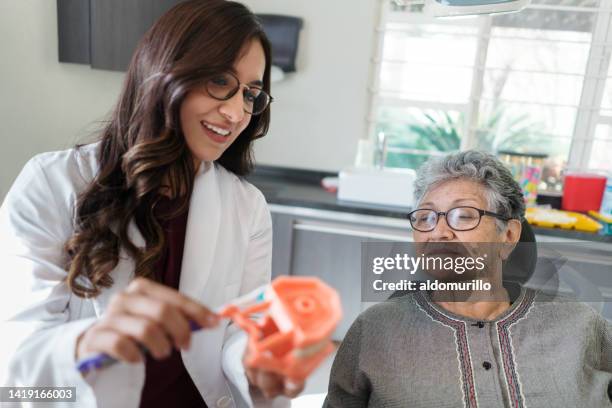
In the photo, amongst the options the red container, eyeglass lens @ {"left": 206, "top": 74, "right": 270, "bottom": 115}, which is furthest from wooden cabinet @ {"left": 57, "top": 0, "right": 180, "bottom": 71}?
the red container

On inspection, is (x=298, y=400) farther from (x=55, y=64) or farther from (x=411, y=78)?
(x=411, y=78)

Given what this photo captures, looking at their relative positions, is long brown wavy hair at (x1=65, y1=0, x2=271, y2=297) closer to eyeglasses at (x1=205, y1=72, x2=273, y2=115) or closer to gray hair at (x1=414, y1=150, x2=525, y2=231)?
eyeglasses at (x1=205, y1=72, x2=273, y2=115)

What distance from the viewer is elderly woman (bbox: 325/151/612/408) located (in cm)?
113

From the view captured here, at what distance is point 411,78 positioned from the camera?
3.00 meters

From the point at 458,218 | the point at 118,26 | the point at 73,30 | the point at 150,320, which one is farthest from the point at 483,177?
the point at 73,30

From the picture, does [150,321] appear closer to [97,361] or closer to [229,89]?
[97,361]

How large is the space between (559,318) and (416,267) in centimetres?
36

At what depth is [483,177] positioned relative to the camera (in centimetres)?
127

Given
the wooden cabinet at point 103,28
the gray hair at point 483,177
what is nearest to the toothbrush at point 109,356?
the gray hair at point 483,177

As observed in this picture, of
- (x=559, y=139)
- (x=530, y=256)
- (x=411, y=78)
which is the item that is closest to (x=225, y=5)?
(x=530, y=256)

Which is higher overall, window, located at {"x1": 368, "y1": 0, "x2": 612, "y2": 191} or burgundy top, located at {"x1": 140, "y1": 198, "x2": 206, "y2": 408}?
window, located at {"x1": 368, "y1": 0, "x2": 612, "y2": 191}

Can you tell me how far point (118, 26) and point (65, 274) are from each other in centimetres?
163

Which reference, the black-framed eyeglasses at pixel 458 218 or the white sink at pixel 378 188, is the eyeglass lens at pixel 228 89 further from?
the white sink at pixel 378 188

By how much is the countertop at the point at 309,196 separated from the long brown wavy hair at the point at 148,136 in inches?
55.7
